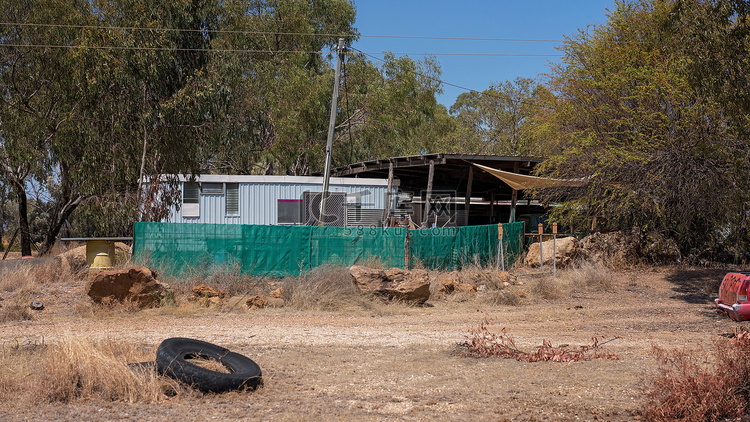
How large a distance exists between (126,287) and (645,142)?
13199 mm

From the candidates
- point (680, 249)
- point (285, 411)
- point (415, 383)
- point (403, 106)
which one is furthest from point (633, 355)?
point (403, 106)

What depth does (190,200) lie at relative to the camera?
20.0 metres

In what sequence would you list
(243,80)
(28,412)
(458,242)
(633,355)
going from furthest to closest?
(243,80), (458,242), (633,355), (28,412)

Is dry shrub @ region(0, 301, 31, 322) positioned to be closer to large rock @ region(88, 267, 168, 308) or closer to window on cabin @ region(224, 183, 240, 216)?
large rock @ region(88, 267, 168, 308)

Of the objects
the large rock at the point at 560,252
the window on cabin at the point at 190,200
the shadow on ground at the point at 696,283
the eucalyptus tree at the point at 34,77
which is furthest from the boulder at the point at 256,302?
the eucalyptus tree at the point at 34,77

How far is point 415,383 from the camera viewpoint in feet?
20.7

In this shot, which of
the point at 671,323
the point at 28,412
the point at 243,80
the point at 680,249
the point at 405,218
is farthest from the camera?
the point at 243,80

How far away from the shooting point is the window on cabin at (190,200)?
65.3ft

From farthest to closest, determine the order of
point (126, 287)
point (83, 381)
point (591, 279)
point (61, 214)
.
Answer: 1. point (61, 214)
2. point (591, 279)
3. point (126, 287)
4. point (83, 381)

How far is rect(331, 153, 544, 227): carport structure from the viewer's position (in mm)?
20519

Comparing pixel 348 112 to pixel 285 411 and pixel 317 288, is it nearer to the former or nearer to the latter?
pixel 317 288

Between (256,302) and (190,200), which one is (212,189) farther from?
(256,302)

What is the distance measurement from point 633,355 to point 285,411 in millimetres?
4738

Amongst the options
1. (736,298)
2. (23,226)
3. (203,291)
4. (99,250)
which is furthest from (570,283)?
(23,226)
